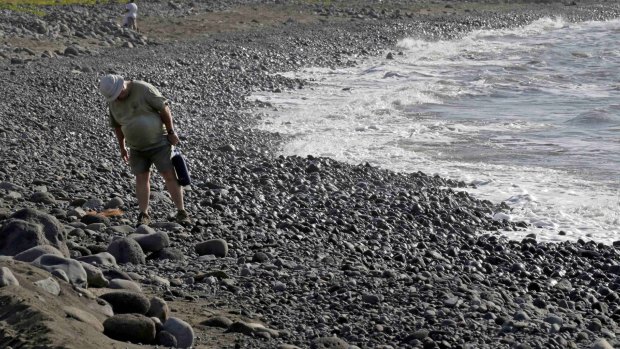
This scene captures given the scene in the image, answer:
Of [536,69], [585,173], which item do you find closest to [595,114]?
[585,173]

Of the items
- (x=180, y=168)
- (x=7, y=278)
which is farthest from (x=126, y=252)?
(x=7, y=278)

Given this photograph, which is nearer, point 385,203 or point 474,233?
point 474,233

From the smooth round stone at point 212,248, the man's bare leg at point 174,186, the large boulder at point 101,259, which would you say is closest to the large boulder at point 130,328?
the large boulder at point 101,259

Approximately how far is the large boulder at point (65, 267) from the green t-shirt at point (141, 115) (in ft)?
9.72

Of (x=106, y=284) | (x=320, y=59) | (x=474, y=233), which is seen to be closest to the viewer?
(x=106, y=284)

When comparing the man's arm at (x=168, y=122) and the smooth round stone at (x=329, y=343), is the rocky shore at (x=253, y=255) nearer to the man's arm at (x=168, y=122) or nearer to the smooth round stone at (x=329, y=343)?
the smooth round stone at (x=329, y=343)

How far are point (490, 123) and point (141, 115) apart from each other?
13110mm

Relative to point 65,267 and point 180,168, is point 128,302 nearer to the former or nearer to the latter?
point 65,267

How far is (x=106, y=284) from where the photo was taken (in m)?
7.32

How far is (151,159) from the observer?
10258mm

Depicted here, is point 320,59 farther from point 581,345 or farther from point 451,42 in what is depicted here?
point 581,345

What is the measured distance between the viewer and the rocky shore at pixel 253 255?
6.83 m

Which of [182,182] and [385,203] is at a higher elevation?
[182,182]

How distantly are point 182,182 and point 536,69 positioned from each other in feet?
79.7
